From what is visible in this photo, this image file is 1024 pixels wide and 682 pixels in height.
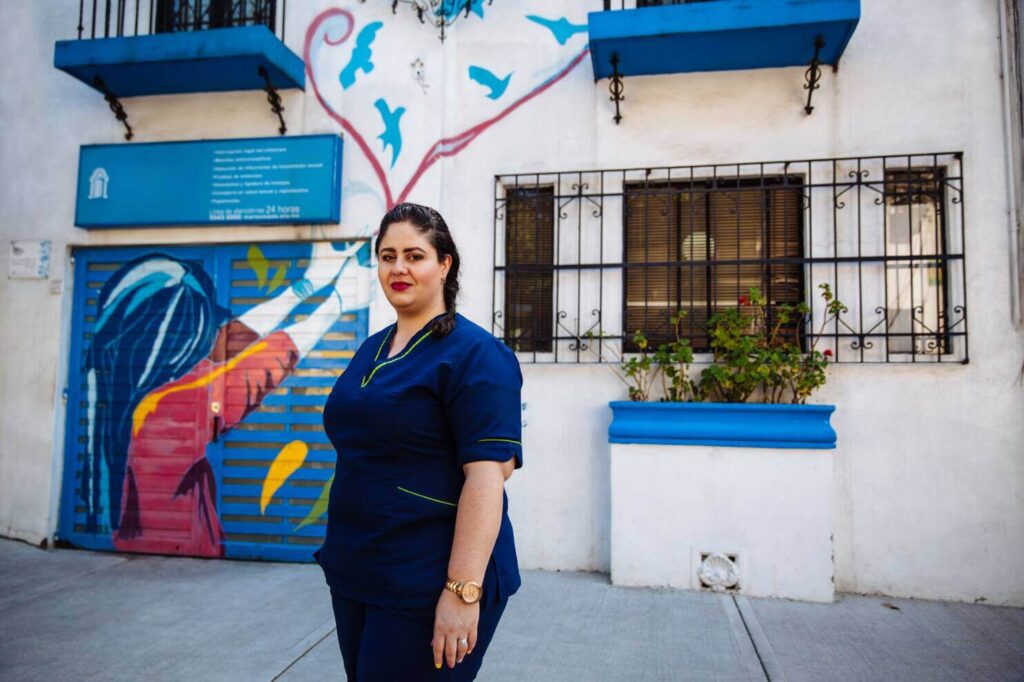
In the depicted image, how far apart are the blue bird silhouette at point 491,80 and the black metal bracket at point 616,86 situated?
2.49 ft

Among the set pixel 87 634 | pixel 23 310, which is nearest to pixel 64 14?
pixel 23 310

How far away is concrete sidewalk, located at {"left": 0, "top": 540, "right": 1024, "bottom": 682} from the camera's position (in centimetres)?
316

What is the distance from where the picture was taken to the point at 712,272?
4.70 metres

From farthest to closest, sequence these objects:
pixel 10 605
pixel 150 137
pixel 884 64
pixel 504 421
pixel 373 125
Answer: pixel 150 137, pixel 373 125, pixel 884 64, pixel 10 605, pixel 504 421

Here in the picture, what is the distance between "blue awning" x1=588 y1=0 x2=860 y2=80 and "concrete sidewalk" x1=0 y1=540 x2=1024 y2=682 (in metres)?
3.47

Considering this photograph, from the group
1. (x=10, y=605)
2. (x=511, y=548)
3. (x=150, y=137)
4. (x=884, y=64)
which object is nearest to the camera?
(x=511, y=548)

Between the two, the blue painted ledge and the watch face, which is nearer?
the watch face

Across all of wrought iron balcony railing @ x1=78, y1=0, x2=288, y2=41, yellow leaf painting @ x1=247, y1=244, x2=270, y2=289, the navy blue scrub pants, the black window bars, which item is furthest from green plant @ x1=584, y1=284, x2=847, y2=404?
wrought iron balcony railing @ x1=78, y1=0, x2=288, y2=41

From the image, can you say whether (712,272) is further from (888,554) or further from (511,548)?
(511,548)

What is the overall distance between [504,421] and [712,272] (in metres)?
3.44

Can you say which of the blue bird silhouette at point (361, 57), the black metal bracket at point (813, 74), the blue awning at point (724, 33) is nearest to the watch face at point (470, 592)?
the blue awning at point (724, 33)

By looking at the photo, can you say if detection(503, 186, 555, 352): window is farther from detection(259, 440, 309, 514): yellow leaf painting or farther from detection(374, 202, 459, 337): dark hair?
detection(374, 202, 459, 337): dark hair

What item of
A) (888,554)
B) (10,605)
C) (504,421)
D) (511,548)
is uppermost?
(504,421)

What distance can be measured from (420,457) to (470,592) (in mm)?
342
